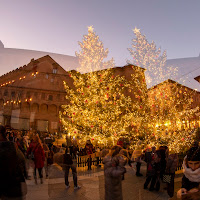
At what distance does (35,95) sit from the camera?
38.5 m

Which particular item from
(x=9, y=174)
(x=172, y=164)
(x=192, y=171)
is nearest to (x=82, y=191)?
(x=172, y=164)

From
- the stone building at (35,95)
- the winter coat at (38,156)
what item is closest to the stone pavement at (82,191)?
the winter coat at (38,156)

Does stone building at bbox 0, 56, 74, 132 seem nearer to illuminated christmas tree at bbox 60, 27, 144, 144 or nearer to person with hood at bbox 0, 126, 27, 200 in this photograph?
illuminated christmas tree at bbox 60, 27, 144, 144

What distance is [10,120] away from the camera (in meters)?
36.5

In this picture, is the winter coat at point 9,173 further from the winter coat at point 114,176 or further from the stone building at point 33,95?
the stone building at point 33,95

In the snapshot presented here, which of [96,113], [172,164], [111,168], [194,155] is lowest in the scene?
[172,164]

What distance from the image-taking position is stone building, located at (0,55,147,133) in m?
36.2

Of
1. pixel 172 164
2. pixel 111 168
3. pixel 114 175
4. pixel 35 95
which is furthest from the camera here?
pixel 35 95

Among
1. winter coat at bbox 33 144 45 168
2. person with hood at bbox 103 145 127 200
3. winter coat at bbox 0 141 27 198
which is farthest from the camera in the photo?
winter coat at bbox 33 144 45 168

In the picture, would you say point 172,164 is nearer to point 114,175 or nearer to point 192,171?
point 114,175

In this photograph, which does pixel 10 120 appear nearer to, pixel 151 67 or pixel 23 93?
pixel 23 93

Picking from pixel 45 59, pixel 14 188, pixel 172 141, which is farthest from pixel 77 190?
pixel 45 59

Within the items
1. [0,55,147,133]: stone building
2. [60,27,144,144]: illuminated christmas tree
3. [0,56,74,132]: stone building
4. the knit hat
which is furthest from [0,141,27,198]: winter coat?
[0,56,74,132]: stone building

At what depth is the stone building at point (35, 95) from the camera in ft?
119
